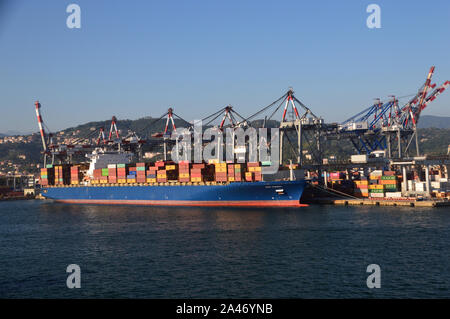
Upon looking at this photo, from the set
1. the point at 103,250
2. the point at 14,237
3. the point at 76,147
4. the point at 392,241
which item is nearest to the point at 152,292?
the point at 103,250

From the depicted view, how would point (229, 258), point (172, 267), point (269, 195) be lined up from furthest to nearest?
point (269, 195)
point (229, 258)
point (172, 267)

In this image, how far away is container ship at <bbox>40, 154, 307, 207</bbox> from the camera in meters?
65.8

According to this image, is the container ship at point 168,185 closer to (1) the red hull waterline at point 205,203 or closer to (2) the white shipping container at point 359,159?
(1) the red hull waterline at point 205,203

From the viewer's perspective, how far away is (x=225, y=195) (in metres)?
67.7

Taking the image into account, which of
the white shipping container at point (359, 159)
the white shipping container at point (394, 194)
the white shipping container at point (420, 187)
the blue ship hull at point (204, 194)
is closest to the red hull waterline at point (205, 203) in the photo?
the blue ship hull at point (204, 194)

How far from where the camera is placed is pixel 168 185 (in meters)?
75.0

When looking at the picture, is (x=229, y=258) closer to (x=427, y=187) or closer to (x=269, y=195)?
(x=269, y=195)

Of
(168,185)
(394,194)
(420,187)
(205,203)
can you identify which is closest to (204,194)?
(205,203)

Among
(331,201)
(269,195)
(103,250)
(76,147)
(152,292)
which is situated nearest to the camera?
(152,292)

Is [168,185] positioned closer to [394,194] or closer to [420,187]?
[394,194]

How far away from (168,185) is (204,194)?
8.24 m

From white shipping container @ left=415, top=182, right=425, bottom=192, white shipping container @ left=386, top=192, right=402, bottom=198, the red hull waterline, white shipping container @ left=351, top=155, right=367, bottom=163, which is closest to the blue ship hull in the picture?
the red hull waterline
